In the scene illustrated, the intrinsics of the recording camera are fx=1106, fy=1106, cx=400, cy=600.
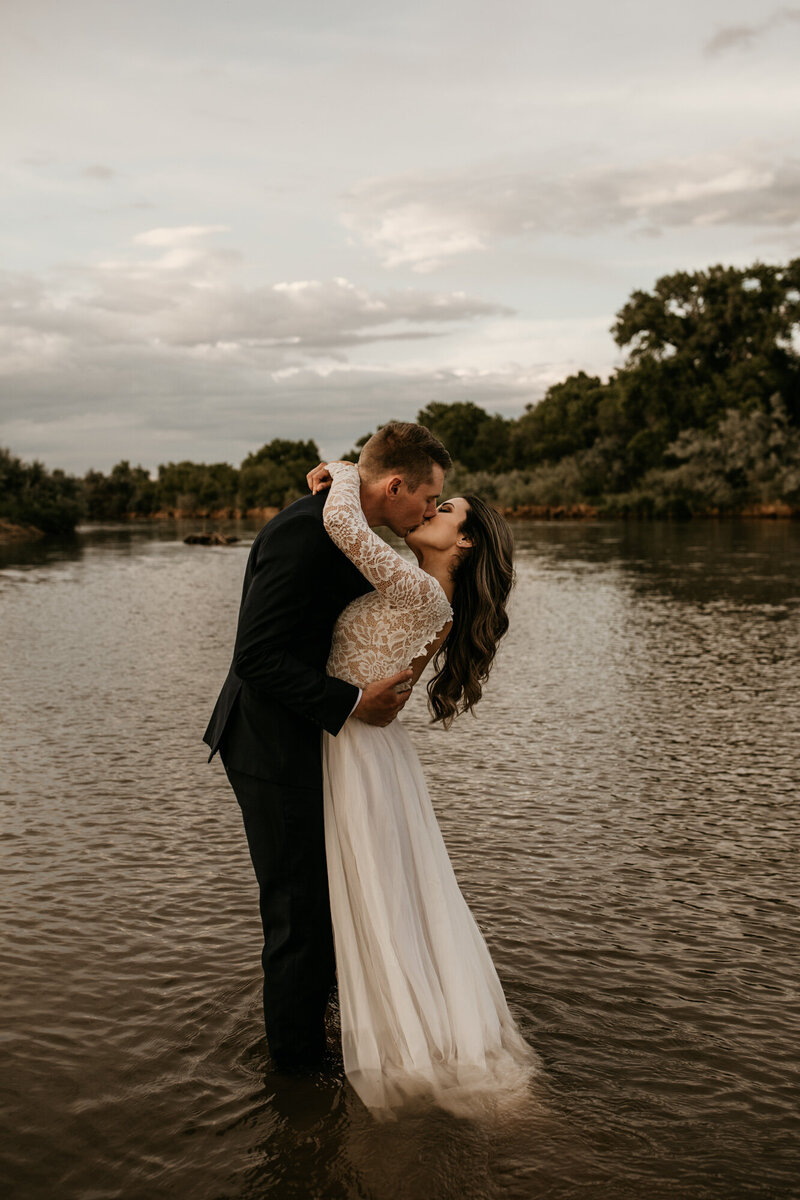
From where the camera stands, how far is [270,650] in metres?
3.58

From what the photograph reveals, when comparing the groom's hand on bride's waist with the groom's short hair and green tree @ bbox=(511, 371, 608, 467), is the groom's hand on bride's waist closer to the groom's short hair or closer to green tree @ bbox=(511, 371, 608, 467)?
the groom's short hair

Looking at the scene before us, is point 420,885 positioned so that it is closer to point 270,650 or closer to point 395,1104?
point 395,1104

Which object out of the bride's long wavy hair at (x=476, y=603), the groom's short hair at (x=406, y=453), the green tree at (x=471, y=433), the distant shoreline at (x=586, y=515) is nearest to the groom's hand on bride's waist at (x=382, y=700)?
the bride's long wavy hair at (x=476, y=603)

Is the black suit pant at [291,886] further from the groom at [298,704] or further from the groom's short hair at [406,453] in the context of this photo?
the groom's short hair at [406,453]

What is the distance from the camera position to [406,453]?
3605 mm

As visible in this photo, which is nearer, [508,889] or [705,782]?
[508,889]

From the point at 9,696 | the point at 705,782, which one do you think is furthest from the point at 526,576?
the point at 705,782

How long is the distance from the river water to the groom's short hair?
2.19m

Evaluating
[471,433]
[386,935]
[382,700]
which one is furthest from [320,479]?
[471,433]

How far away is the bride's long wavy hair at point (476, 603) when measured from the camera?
3.87 meters

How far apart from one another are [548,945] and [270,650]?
8.51ft

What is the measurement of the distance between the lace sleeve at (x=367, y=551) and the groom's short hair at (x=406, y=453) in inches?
4.4

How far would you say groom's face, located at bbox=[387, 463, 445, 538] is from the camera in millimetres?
3635

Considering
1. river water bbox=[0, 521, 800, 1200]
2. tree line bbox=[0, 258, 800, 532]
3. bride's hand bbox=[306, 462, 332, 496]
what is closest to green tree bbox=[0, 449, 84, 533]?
tree line bbox=[0, 258, 800, 532]
